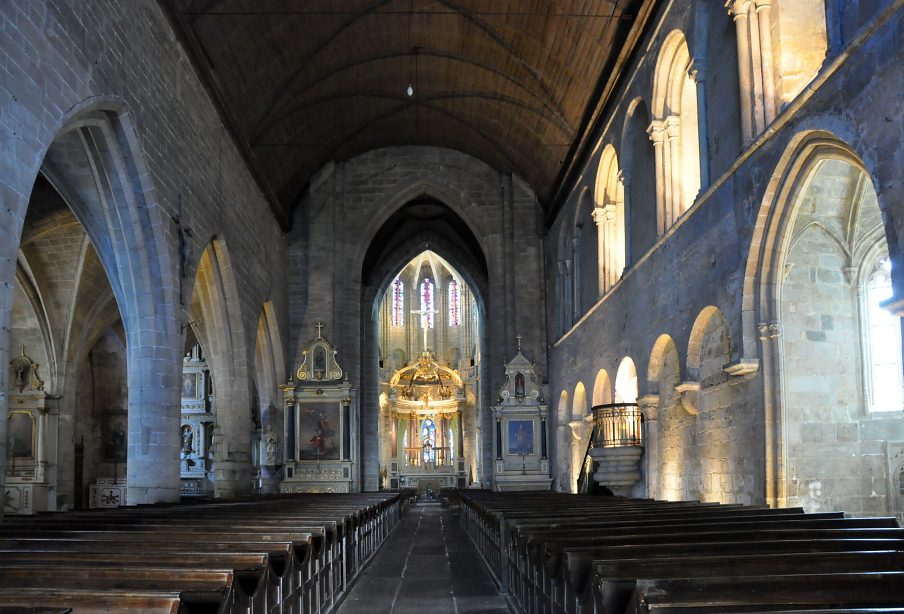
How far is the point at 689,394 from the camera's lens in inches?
500

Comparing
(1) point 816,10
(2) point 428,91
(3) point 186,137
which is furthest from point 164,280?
(2) point 428,91

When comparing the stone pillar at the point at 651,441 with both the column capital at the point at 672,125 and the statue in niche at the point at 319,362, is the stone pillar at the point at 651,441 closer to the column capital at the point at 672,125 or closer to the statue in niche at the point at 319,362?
the column capital at the point at 672,125

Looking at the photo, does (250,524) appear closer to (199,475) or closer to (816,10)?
(816,10)

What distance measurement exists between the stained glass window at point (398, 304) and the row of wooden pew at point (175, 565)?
38.7 metres

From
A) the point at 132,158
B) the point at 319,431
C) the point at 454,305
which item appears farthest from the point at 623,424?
the point at 454,305

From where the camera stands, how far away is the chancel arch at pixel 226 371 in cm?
1902

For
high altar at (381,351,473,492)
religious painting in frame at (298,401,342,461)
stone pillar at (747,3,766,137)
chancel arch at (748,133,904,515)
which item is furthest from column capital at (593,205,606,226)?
high altar at (381,351,473,492)

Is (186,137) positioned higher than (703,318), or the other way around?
(186,137)

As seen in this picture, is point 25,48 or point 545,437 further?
point 545,437

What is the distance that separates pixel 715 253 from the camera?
11156mm

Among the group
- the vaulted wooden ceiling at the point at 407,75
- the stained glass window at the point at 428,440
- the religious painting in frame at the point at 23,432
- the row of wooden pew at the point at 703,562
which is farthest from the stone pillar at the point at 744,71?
the stained glass window at the point at 428,440

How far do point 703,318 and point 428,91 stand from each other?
43.8 feet

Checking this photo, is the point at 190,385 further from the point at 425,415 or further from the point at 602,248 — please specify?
the point at 425,415

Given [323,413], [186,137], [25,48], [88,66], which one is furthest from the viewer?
[323,413]
